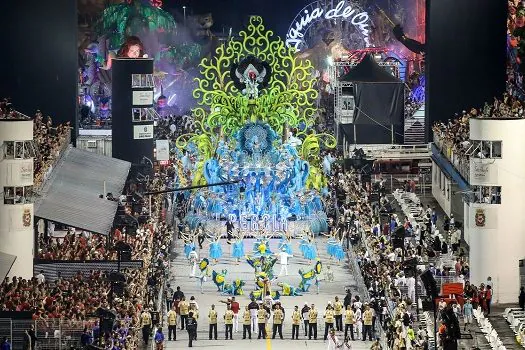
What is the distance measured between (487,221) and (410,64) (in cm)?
4853

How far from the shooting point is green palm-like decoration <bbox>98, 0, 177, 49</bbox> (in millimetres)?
118756

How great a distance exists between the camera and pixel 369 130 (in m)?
98.1

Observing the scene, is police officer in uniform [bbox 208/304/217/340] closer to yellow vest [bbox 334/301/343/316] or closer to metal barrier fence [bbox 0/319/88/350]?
yellow vest [bbox 334/301/343/316]

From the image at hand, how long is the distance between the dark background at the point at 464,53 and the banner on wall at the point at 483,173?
20584 mm

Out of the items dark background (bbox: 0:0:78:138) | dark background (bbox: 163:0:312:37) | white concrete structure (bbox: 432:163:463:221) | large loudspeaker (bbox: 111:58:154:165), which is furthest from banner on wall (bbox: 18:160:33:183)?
dark background (bbox: 163:0:312:37)

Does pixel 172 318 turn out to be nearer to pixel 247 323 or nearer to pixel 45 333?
pixel 247 323

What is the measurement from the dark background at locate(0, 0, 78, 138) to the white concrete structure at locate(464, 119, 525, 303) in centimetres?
2440

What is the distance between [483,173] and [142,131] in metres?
22.2

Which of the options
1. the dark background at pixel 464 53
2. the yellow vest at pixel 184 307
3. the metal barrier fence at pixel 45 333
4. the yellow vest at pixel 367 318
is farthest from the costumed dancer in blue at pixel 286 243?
the metal barrier fence at pixel 45 333

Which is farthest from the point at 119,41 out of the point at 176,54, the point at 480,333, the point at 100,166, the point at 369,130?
the point at 480,333

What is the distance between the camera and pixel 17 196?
66.7 metres

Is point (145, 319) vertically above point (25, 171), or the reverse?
point (25, 171)

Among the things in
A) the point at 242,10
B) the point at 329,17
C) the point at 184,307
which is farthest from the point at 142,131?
the point at 329,17

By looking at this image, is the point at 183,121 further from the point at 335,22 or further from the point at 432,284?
the point at 432,284
